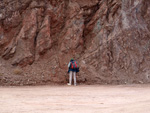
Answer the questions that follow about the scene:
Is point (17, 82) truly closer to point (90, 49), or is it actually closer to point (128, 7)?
point (90, 49)

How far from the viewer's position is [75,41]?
1388cm

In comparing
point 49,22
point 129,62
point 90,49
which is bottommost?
point 129,62

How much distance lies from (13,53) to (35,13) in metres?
3.51

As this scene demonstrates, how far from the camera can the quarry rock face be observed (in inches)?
482

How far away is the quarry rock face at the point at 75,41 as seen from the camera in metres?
12.2

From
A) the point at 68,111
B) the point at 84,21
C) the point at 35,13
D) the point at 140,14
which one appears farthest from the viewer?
the point at 140,14

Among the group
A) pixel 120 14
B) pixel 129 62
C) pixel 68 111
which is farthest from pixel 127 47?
pixel 68 111

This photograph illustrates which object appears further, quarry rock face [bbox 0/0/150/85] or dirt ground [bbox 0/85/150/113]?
quarry rock face [bbox 0/0/150/85]

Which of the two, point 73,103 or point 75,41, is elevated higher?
point 75,41

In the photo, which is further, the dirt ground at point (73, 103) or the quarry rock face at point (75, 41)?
the quarry rock face at point (75, 41)

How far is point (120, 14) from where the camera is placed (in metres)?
15.0

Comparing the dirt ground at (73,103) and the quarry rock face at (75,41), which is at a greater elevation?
the quarry rock face at (75,41)

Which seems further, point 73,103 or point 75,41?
point 75,41

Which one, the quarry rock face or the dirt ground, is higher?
the quarry rock face
